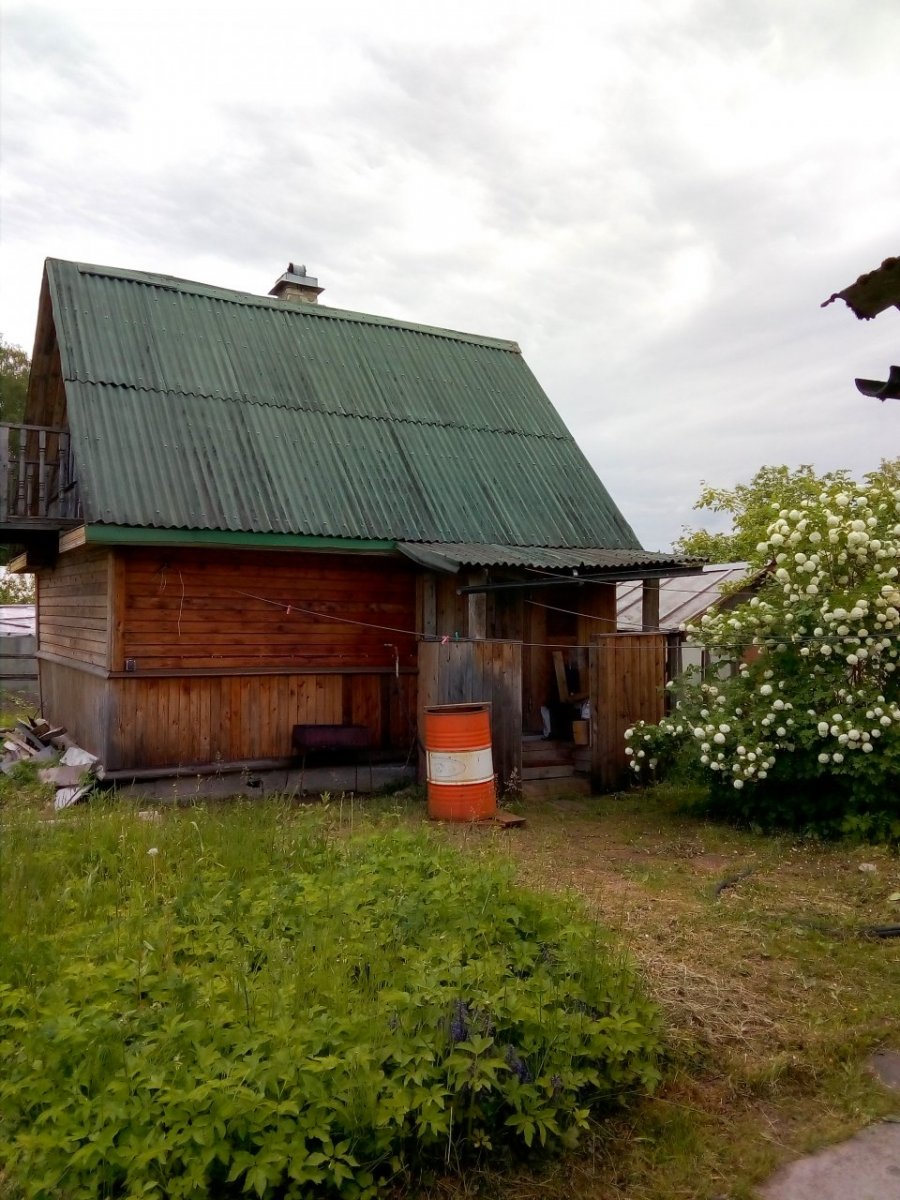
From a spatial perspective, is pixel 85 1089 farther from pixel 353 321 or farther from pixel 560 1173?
pixel 353 321

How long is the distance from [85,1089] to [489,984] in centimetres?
152

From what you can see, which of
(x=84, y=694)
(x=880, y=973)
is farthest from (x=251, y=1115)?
(x=84, y=694)

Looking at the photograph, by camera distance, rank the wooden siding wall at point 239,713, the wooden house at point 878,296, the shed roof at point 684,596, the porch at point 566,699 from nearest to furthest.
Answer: the wooden house at point 878,296 → the wooden siding wall at point 239,713 → the porch at point 566,699 → the shed roof at point 684,596

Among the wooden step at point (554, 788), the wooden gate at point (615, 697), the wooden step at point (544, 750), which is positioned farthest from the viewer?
the wooden step at point (544, 750)

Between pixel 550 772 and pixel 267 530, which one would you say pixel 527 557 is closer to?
pixel 550 772

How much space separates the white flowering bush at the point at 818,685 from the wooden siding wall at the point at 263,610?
3824 millimetres

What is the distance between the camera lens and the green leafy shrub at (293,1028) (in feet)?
9.75

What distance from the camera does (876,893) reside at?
6.64 meters

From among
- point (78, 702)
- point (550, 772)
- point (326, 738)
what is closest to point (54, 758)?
Result: point (78, 702)

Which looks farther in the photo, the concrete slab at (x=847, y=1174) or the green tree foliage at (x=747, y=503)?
the green tree foliage at (x=747, y=503)

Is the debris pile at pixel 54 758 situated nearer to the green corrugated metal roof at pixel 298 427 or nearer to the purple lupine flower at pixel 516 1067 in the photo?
the green corrugated metal roof at pixel 298 427

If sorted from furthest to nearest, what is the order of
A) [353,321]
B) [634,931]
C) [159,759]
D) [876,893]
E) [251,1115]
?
[353,321] < [159,759] < [876,893] < [634,931] < [251,1115]

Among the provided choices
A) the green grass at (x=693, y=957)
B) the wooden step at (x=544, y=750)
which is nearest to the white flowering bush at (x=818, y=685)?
the green grass at (x=693, y=957)

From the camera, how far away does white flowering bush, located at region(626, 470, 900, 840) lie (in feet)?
25.7
